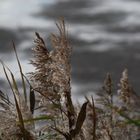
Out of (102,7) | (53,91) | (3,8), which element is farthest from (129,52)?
(53,91)

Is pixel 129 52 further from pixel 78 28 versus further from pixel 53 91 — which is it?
pixel 53 91

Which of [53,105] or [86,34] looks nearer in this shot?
[53,105]

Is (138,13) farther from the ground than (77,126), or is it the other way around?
(138,13)

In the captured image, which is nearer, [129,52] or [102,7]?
[129,52]

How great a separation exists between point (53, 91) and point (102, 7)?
5853 millimetres

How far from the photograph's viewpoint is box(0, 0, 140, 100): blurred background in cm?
466

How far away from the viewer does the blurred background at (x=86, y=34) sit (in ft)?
15.3

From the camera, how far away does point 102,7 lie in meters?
7.16

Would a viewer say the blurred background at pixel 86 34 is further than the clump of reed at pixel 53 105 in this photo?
Yes

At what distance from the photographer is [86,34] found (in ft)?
19.5

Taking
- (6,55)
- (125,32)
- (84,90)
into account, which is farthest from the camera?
(125,32)

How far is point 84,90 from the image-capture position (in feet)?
13.7

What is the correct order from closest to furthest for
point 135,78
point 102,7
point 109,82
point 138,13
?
point 109,82, point 135,78, point 138,13, point 102,7

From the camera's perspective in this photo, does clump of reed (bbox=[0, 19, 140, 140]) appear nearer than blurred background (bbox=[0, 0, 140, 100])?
Yes
